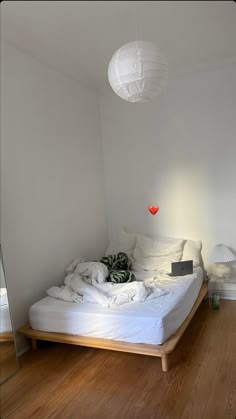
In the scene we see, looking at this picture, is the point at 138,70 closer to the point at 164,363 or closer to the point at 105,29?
the point at 105,29

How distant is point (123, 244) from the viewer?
11.3 ft

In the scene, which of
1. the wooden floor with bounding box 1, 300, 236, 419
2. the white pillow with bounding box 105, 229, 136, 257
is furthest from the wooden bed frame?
the white pillow with bounding box 105, 229, 136, 257

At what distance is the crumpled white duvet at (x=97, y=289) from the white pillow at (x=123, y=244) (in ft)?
1.50

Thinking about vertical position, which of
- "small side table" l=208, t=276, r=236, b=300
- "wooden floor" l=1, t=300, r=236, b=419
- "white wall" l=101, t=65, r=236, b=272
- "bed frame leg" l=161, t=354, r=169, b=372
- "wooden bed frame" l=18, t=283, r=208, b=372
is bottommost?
"wooden floor" l=1, t=300, r=236, b=419

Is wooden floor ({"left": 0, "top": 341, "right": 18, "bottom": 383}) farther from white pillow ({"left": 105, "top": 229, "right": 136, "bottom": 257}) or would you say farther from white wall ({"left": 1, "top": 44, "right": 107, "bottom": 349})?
white pillow ({"left": 105, "top": 229, "right": 136, "bottom": 257})

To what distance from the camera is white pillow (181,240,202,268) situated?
133 inches

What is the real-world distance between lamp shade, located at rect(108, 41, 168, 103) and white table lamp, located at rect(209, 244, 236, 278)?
1.95 m

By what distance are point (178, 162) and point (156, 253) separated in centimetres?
97

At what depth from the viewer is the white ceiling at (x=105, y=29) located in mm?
Answer: 1079

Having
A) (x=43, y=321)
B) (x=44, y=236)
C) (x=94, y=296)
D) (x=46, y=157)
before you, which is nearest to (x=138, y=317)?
(x=94, y=296)

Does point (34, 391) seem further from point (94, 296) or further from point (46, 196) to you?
point (46, 196)

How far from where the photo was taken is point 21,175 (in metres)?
2.34

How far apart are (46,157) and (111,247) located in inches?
48.4

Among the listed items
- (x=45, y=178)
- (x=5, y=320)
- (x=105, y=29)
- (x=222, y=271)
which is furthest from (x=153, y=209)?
(x=105, y=29)
